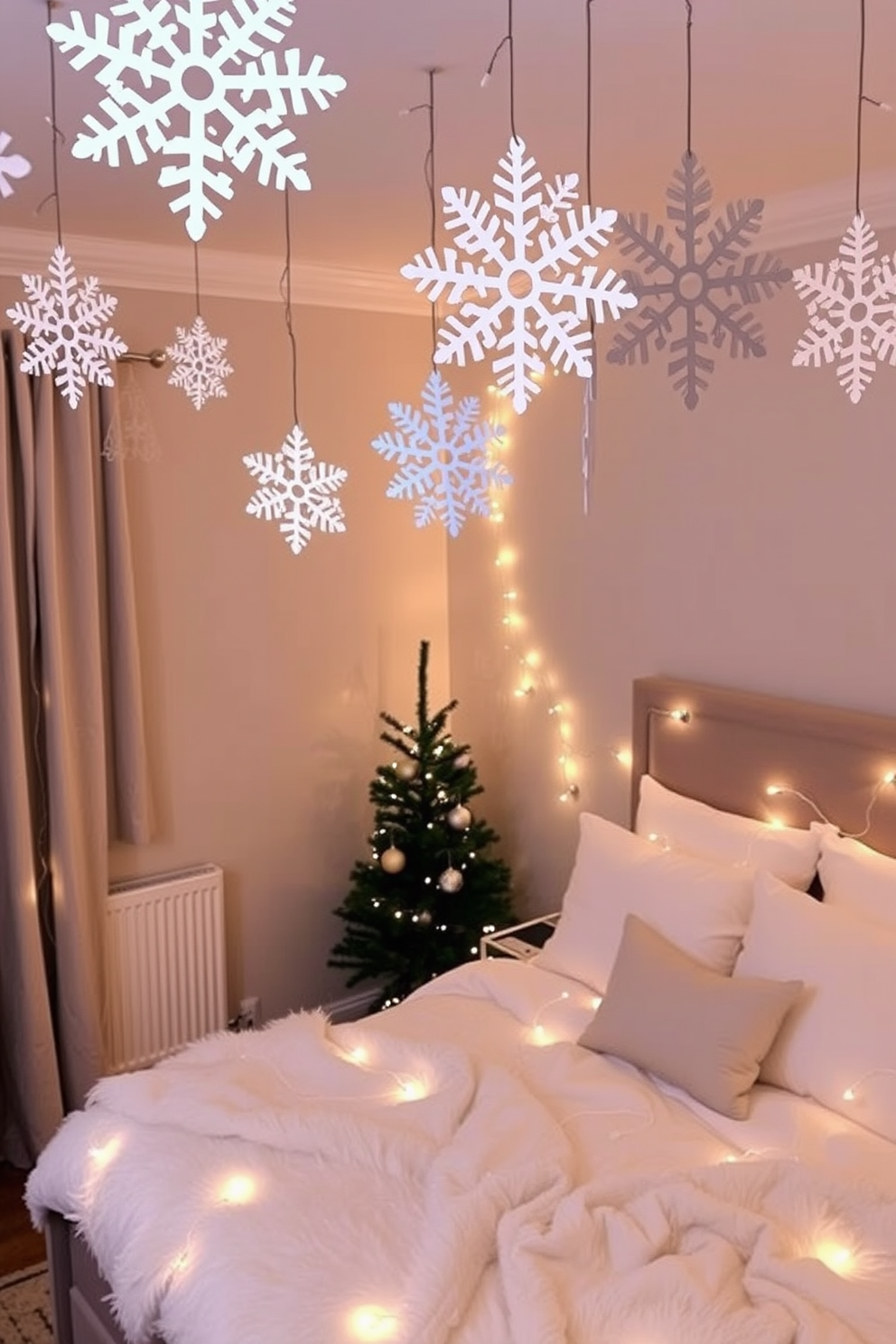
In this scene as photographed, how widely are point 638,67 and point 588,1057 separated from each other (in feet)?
6.58

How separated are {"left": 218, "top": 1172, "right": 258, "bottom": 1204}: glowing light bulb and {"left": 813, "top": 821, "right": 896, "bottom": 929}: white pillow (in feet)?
4.72

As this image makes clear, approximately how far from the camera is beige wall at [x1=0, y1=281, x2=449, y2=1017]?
A: 3.76 meters

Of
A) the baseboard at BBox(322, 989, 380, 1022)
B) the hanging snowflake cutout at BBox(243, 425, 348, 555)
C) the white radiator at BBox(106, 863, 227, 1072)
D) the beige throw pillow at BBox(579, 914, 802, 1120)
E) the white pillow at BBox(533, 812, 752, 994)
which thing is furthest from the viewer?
the baseboard at BBox(322, 989, 380, 1022)

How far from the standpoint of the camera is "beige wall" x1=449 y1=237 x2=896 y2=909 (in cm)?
309

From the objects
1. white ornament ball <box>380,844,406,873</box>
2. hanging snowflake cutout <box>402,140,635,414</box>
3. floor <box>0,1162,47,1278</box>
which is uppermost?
hanging snowflake cutout <box>402,140,635,414</box>

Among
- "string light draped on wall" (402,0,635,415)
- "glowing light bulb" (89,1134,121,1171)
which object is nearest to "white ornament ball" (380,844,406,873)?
"glowing light bulb" (89,1134,121,1171)

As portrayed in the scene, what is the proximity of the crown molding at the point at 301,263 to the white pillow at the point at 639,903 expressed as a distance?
1.63 meters

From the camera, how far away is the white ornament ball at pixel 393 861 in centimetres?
382

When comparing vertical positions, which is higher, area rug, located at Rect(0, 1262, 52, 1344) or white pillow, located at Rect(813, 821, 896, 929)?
white pillow, located at Rect(813, 821, 896, 929)

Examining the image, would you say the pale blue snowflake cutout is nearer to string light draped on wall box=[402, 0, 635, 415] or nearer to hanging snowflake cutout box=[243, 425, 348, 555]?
hanging snowflake cutout box=[243, 425, 348, 555]

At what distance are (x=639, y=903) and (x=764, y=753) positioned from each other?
560mm

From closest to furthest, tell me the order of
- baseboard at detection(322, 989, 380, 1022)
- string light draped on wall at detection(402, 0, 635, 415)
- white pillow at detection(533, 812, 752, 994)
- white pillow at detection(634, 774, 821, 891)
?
1. string light draped on wall at detection(402, 0, 635, 415)
2. white pillow at detection(533, 812, 752, 994)
3. white pillow at detection(634, 774, 821, 891)
4. baseboard at detection(322, 989, 380, 1022)

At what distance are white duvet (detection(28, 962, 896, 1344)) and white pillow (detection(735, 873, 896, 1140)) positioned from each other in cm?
7

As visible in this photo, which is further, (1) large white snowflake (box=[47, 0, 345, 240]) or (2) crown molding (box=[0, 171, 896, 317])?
(2) crown molding (box=[0, 171, 896, 317])
